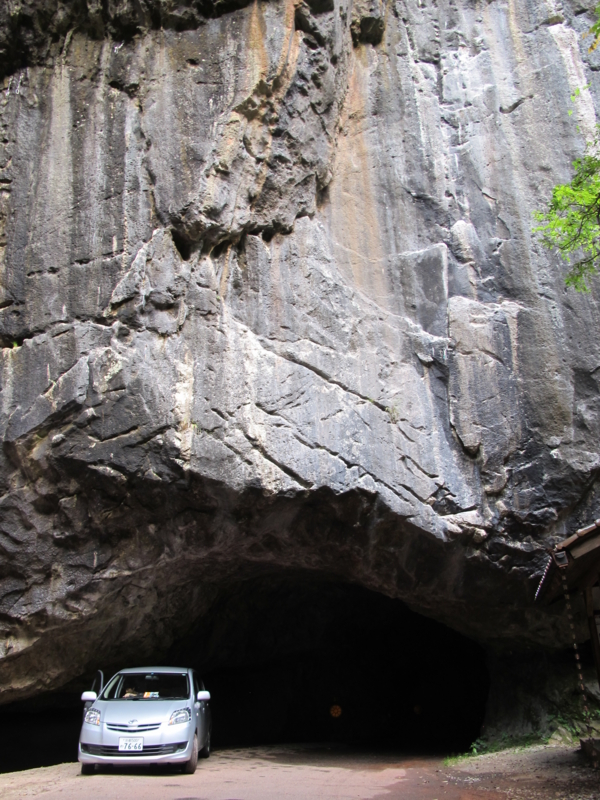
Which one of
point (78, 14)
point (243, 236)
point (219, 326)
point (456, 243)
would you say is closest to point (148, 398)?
point (219, 326)

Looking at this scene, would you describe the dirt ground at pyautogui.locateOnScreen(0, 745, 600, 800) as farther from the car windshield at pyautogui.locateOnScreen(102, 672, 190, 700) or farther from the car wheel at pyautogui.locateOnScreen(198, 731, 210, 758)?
the car windshield at pyautogui.locateOnScreen(102, 672, 190, 700)

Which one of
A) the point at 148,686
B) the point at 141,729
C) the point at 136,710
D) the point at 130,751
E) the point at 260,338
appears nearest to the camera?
the point at 130,751

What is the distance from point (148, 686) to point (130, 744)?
121 cm

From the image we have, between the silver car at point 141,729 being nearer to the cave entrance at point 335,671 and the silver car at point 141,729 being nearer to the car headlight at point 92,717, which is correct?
the car headlight at point 92,717

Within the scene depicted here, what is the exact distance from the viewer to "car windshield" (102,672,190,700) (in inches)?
340

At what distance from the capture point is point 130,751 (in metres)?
7.67

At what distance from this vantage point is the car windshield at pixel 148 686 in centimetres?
862

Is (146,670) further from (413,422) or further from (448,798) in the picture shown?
(413,422)

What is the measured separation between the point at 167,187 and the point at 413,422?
519 cm

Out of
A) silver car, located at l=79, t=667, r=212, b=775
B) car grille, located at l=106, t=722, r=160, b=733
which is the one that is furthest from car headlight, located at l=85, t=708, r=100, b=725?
car grille, located at l=106, t=722, r=160, b=733

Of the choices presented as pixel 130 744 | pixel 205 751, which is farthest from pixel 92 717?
pixel 205 751

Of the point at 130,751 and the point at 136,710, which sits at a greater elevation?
the point at 136,710

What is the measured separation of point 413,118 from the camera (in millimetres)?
12086

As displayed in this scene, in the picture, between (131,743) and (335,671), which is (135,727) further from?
(335,671)
